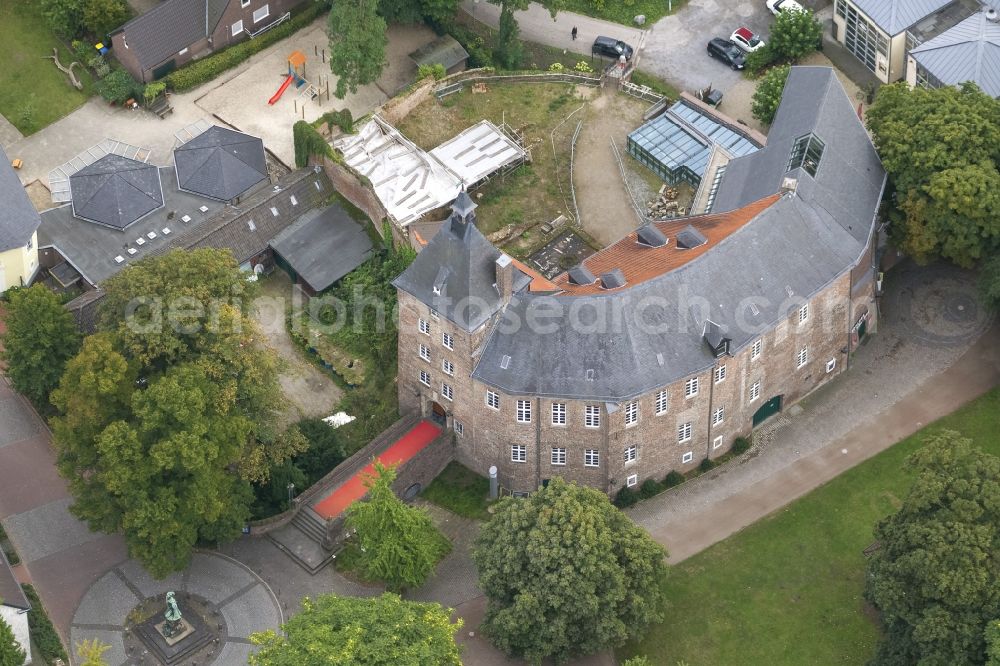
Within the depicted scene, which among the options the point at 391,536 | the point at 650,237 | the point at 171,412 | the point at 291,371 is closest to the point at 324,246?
the point at 291,371

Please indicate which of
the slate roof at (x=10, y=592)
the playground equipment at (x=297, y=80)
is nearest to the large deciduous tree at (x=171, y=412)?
the slate roof at (x=10, y=592)

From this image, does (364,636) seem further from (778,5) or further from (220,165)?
(778,5)

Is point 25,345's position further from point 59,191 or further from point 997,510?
point 997,510

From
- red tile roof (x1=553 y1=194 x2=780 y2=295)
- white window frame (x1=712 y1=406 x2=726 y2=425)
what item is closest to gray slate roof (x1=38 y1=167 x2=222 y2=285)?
red tile roof (x1=553 y1=194 x2=780 y2=295)

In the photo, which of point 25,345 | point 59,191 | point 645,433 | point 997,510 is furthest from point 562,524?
point 59,191

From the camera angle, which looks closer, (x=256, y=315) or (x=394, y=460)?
(x=394, y=460)

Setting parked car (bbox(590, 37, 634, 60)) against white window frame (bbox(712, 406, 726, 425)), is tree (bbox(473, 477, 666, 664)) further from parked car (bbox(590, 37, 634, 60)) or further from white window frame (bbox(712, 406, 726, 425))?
parked car (bbox(590, 37, 634, 60))
